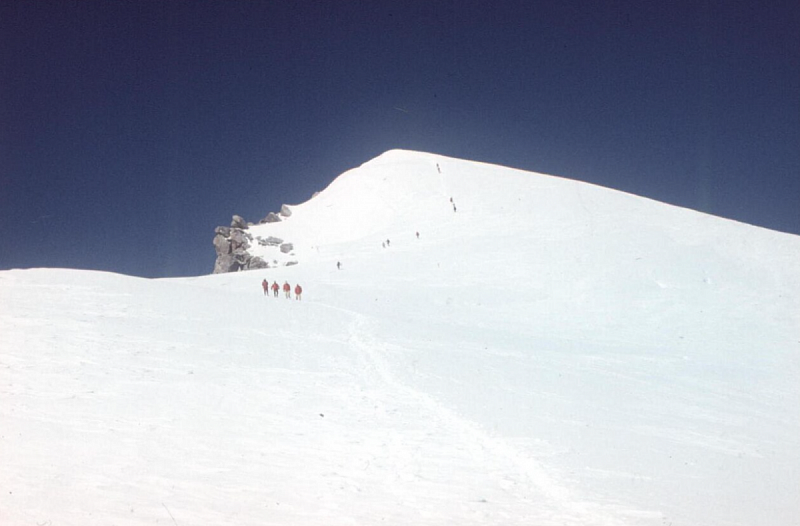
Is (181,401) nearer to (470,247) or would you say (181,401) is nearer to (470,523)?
(470,523)

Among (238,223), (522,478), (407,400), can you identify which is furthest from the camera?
(238,223)

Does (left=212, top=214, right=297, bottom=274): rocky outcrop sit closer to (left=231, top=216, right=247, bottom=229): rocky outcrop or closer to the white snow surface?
(left=231, top=216, right=247, bottom=229): rocky outcrop

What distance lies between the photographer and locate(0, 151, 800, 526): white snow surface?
7.96m

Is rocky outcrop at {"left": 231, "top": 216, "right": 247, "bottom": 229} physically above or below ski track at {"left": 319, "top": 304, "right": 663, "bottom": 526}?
above

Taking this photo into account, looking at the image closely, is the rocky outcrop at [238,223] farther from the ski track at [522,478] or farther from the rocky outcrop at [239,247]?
the ski track at [522,478]

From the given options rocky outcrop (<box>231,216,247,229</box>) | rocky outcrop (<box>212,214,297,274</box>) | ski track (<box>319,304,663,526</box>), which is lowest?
ski track (<box>319,304,663,526</box>)

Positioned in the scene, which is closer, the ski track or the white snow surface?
the white snow surface

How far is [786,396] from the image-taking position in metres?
18.6

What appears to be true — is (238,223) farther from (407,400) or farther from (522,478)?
(522,478)

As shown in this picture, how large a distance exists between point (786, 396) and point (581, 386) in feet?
22.5

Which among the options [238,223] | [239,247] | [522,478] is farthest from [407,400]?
[238,223]

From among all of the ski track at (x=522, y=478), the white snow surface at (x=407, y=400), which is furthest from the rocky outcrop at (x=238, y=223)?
the ski track at (x=522, y=478)

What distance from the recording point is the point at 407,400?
13.9 meters

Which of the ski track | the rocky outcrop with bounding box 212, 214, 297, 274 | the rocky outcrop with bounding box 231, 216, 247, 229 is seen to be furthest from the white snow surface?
the rocky outcrop with bounding box 231, 216, 247, 229
